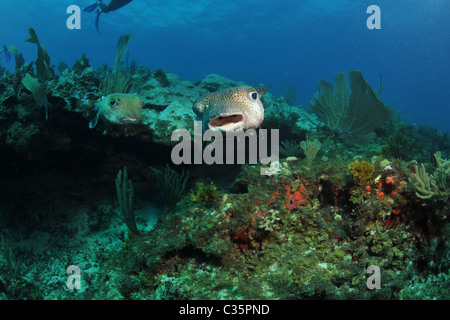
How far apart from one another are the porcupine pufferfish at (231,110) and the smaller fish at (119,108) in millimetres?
1817

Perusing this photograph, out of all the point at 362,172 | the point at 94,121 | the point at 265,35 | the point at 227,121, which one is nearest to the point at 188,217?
the point at 227,121

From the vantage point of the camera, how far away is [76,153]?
5.21 meters

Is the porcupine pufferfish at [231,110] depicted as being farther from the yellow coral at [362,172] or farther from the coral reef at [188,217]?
the yellow coral at [362,172]

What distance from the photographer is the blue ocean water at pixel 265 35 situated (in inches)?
1866

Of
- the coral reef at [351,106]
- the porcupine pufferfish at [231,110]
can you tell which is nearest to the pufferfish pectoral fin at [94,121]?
the porcupine pufferfish at [231,110]

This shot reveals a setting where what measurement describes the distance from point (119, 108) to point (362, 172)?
13.0 feet

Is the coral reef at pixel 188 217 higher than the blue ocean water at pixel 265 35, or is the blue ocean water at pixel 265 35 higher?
the blue ocean water at pixel 265 35

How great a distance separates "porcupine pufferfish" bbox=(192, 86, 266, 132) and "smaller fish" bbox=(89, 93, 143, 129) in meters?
1.82

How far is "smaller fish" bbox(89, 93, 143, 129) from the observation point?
4.16 m

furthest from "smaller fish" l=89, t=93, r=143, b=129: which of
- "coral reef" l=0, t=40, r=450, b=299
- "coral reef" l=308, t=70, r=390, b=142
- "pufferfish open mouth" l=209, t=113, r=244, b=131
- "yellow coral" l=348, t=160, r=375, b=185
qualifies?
"coral reef" l=308, t=70, r=390, b=142

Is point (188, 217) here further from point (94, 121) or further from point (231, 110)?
point (94, 121)

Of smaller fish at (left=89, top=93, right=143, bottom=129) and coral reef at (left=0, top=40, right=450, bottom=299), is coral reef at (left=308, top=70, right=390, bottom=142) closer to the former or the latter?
coral reef at (left=0, top=40, right=450, bottom=299)

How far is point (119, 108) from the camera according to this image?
419cm
